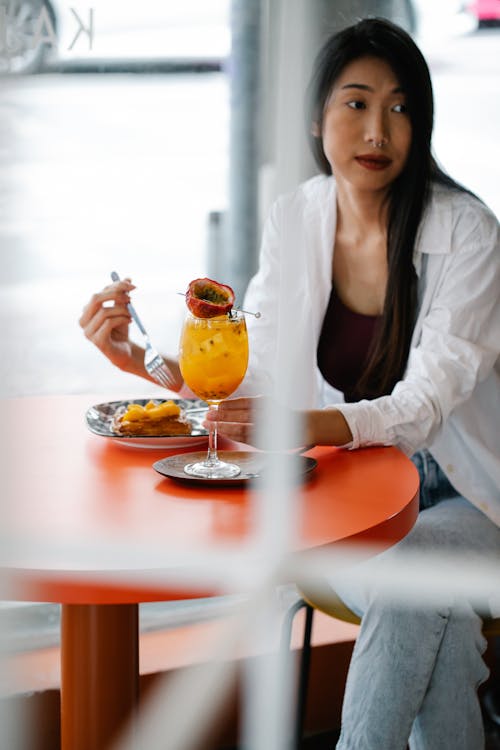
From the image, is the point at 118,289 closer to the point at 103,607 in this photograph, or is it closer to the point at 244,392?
the point at 244,392

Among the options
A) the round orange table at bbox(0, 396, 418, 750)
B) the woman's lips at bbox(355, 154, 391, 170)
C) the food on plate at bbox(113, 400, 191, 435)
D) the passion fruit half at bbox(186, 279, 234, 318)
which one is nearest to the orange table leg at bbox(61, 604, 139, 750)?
the round orange table at bbox(0, 396, 418, 750)

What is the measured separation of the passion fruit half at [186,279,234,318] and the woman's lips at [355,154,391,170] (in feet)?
1.54

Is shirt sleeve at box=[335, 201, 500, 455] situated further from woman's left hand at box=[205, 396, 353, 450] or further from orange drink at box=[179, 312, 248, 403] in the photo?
orange drink at box=[179, 312, 248, 403]

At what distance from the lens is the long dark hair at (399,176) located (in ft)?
4.24

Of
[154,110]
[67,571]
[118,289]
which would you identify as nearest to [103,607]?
A: [67,571]

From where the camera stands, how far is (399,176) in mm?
1378

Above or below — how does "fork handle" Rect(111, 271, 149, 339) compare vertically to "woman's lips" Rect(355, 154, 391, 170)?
below

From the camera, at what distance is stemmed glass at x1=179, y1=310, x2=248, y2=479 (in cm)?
99

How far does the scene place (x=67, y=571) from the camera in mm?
731

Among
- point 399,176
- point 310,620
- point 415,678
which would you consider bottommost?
point 310,620

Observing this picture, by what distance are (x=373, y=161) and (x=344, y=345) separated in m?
0.30

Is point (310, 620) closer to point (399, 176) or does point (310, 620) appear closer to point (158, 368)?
point (158, 368)

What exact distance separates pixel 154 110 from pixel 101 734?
929 millimetres

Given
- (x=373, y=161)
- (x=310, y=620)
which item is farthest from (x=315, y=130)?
(x=310, y=620)
